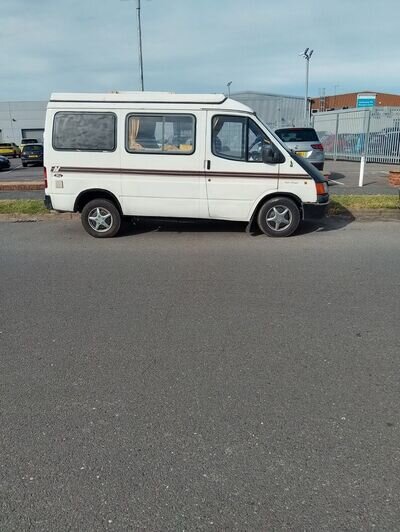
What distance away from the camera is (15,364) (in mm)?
3408

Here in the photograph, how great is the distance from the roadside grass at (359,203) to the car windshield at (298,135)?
14.4ft

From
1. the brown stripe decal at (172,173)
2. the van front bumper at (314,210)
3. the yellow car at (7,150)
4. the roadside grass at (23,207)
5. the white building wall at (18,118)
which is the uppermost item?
the white building wall at (18,118)

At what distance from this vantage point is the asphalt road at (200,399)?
6.99ft

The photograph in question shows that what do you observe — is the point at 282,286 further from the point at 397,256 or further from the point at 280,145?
the point at 280,145

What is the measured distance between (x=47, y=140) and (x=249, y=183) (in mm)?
3589

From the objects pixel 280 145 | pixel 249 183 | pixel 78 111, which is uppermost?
pixel 78 111

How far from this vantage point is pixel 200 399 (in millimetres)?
2957

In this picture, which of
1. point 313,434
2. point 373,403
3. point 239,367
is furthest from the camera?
point 239,367

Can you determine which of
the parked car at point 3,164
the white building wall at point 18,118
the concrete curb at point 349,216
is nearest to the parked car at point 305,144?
the concrete curb at point 349,216

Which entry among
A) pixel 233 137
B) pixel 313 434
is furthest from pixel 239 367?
pixel 233 137

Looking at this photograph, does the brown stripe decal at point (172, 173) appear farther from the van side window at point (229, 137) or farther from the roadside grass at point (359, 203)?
the roadside grass at point (359, 203)

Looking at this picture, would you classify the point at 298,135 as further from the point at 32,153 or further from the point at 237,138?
the point at 32,153

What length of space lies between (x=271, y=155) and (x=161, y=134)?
6.15ft

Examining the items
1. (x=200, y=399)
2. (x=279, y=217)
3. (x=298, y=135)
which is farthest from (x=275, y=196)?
(x=298, y=135)
